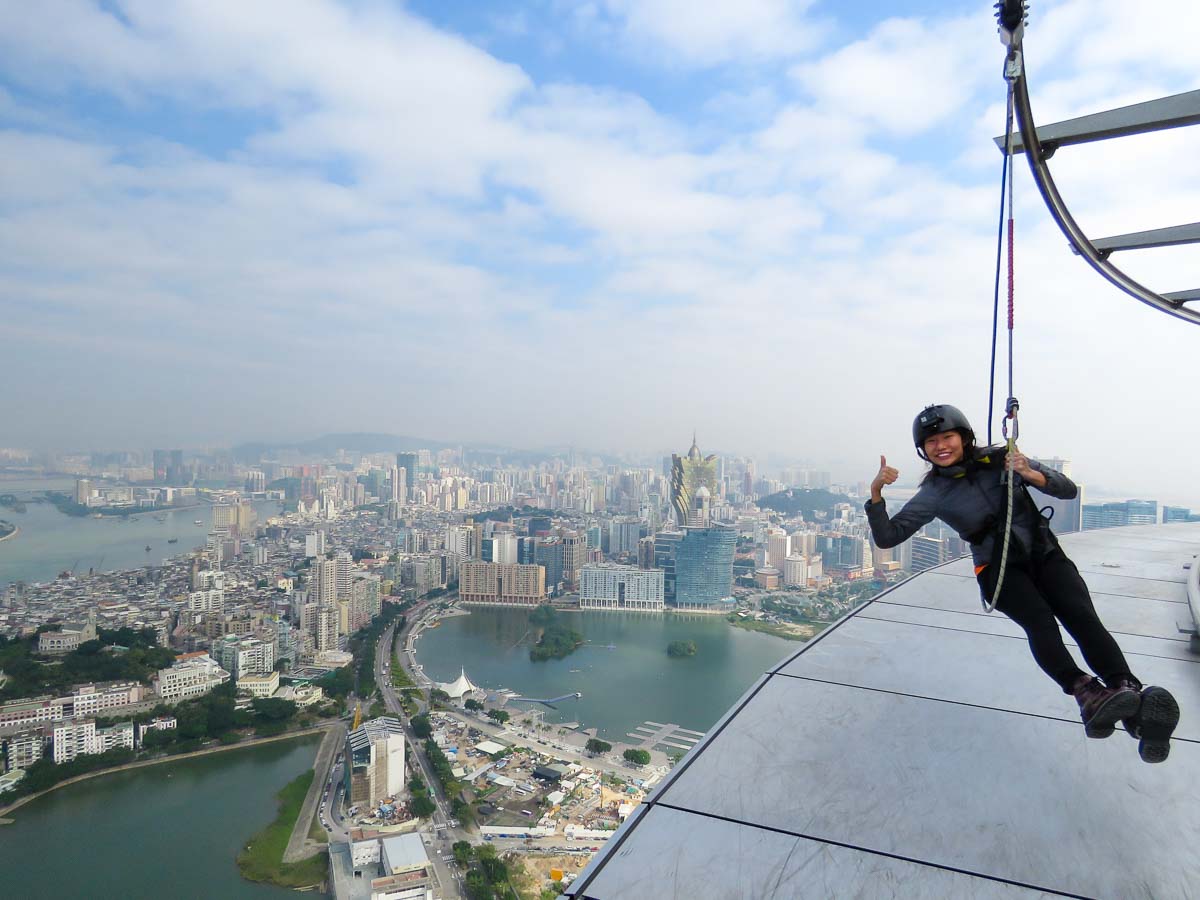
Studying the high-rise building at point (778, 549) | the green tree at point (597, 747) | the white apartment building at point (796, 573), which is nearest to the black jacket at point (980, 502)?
the green tree at point (597, 747)

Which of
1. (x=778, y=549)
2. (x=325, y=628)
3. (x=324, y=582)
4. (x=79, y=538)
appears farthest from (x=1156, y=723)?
(x=79, y=538)

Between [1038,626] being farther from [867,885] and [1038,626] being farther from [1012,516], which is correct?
[867,885]

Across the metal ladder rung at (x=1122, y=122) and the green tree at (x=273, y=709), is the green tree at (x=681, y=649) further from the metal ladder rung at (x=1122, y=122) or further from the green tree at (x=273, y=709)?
the metal ladder rung at (x=1122, y=122)

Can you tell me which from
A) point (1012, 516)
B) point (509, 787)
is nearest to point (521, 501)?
point (509, 787)

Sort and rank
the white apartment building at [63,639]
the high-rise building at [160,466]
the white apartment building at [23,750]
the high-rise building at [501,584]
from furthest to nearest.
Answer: the high-rise building at [160,466] < the high-rise building at [501,584] < the white apartment building at [63,639] < the white apartment building at [23,750]

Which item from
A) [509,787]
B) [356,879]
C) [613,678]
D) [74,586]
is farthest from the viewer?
[74,586]

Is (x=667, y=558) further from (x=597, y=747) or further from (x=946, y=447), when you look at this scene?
(x=946, y=447)
